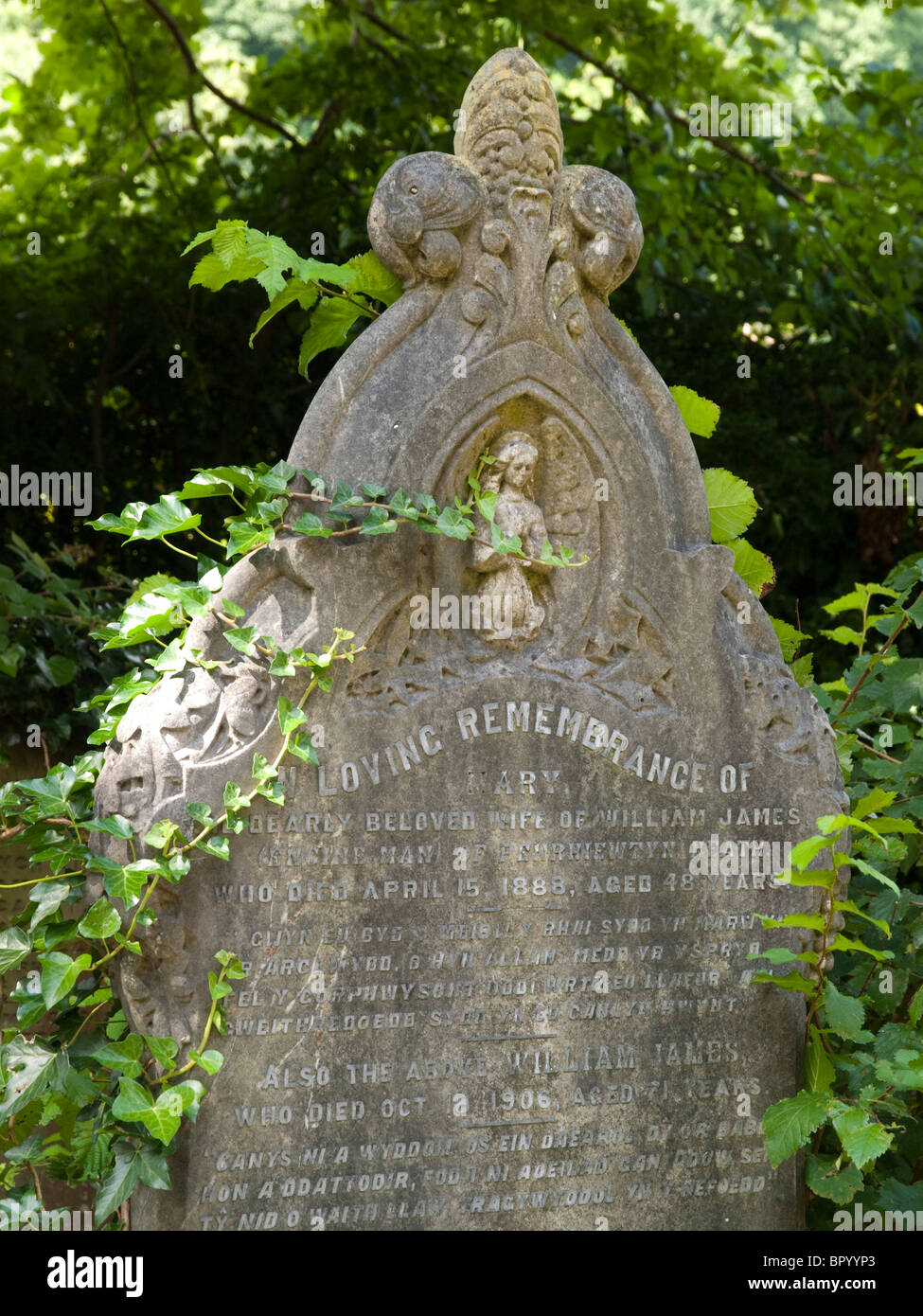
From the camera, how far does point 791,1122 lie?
117 inches

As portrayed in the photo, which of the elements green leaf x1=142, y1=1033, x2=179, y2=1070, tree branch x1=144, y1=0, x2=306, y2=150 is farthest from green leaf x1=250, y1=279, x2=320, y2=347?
tree branch x1=144, y1=0, x2=306, y2=150

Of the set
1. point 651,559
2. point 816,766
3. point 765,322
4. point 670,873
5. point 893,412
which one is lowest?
point 670,873

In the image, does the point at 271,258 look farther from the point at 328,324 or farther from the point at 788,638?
the point at 788,638

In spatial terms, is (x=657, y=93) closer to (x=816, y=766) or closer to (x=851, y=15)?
(x=816, y=766)

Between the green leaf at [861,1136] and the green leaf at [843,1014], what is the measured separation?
20 centimetres

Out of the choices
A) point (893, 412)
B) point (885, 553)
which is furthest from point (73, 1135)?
point (893, 412)

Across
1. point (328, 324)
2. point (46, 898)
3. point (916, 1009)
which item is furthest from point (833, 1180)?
point (328, 324)

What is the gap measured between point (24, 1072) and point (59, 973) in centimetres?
25

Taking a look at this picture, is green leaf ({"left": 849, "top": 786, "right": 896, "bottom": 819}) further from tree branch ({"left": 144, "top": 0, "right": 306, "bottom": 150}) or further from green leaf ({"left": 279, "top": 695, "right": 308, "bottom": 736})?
tree branch ({"left": 144, "top": 0, "right": 306, "bottom": 150})

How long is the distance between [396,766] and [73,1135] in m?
1.02

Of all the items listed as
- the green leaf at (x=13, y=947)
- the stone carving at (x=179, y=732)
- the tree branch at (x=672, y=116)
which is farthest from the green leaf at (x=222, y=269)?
the tree branch at (x=672, y=116)

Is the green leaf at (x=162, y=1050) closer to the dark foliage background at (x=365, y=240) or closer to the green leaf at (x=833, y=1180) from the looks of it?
the green leaf at (x=833, y=1180)

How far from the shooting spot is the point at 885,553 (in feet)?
20.8

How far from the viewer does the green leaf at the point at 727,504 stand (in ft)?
11.6
